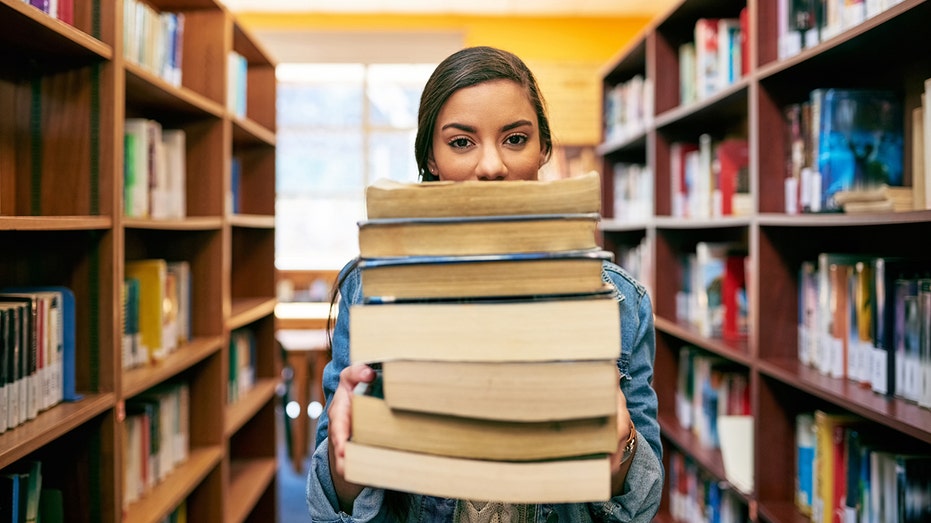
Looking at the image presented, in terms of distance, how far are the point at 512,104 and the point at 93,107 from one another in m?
1.01

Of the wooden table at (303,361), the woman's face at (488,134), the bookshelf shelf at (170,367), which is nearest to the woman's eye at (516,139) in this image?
the woman's face at (488,134)

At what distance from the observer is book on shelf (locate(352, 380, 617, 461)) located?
0.71 metres

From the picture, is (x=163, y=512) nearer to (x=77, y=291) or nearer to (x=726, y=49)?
(x=77, y=291)

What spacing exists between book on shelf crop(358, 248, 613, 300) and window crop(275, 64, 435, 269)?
540 centimetres

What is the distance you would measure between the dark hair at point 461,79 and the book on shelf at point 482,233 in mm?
345

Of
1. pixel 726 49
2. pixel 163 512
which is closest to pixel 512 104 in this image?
pixel 163 512

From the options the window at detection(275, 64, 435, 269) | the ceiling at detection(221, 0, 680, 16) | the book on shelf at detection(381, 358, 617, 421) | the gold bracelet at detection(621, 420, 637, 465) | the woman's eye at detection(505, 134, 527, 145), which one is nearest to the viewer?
the book on shelf at detection(381, 358, 617, 421)

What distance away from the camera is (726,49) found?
2414mm

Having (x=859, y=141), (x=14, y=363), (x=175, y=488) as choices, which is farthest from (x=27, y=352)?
(x=859, y=141)

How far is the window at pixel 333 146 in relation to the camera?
6090mm

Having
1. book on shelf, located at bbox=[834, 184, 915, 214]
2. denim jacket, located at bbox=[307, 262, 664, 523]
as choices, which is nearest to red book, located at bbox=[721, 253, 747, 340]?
book on shelf, located at bbox=[834, 184, 915, 214]

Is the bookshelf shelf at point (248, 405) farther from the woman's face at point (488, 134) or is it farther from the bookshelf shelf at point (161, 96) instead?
the woman's face at point (488, 134)

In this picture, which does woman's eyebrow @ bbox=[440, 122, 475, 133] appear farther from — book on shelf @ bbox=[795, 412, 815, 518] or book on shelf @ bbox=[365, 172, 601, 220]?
book on shelf @ bbox=[795, 412, 815, 518]

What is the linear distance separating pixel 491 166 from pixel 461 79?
Result: 128 mm
